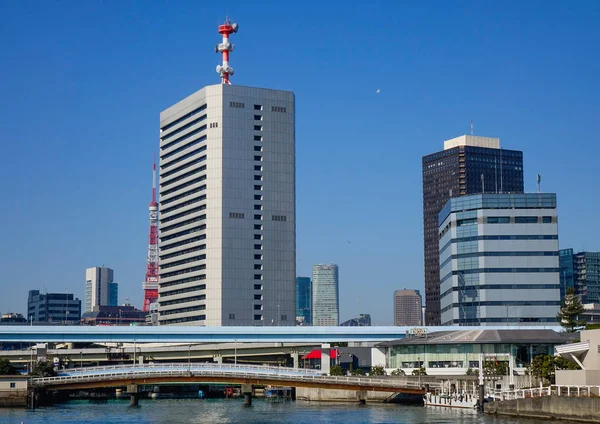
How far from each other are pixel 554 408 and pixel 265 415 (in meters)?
39.3

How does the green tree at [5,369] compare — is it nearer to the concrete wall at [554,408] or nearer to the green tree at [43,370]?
the green tree at [43,370]

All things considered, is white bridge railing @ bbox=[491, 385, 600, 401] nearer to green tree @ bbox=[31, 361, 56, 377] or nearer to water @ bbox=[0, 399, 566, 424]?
water @ bbox=[0, 399, 566, 424]

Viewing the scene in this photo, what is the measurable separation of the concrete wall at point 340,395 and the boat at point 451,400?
31.6 feet

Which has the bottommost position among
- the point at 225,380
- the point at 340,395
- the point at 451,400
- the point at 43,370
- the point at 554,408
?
the point at 340,395

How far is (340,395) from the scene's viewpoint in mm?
159750

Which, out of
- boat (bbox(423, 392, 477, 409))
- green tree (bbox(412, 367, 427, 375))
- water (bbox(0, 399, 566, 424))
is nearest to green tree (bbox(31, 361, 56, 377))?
water (bbox(0, 399, 566, 424))

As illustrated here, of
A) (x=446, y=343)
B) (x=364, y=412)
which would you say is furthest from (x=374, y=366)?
(x=364, y=412)

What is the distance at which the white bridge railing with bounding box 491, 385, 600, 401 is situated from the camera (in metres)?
100.0

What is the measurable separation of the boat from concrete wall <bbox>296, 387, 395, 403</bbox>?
9.62m

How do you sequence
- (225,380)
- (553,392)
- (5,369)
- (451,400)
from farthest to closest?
(5,369), (225,380), (451,400), (553,392)

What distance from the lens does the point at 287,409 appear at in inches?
5591

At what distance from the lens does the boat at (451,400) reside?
430 ft

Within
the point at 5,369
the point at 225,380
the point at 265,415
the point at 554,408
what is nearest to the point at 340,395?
the point at 225,380

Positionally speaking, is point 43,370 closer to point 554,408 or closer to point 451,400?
point 451,400
